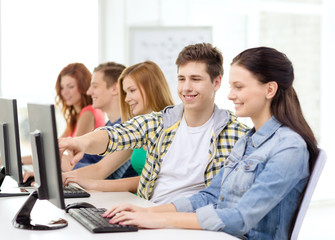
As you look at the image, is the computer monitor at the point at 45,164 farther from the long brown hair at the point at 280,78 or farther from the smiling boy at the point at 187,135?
the long brown hair at the point at 280,78

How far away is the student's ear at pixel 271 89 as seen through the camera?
5.64 feet

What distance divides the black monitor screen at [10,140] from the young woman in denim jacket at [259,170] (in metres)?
0.61

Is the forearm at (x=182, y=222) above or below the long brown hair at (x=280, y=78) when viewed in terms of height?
below

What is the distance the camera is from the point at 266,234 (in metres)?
1.69

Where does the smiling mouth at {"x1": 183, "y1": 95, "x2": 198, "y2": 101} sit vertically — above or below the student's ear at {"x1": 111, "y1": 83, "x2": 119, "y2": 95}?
above

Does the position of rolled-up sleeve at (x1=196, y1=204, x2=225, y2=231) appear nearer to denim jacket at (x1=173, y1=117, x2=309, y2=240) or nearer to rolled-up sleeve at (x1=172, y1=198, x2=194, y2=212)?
denim jacket at (x1=173, y1=117, x2=309, y2=240)

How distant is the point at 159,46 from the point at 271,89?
121 inches

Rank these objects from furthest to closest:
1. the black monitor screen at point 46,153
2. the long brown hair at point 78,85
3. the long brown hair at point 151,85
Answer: the long brown hair at point 78,85, the long brown hair at point 151,85, the black monitor screen at point 46,153

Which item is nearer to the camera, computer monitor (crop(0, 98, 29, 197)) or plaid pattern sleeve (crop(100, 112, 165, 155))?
computer monitor (crop(0, 98, 29, 197))

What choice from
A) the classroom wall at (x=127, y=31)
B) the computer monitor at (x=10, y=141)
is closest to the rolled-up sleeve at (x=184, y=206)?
the computer monitor at (x=10, y=141)

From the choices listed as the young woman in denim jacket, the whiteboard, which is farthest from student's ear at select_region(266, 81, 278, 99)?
the whiteboard

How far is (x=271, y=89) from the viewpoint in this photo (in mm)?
1727

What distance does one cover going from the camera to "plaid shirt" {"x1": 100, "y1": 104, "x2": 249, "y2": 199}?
2.20 m

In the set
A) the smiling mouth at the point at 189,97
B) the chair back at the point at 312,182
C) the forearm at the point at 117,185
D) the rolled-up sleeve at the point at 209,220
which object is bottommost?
the forearm at the point at 117,185
